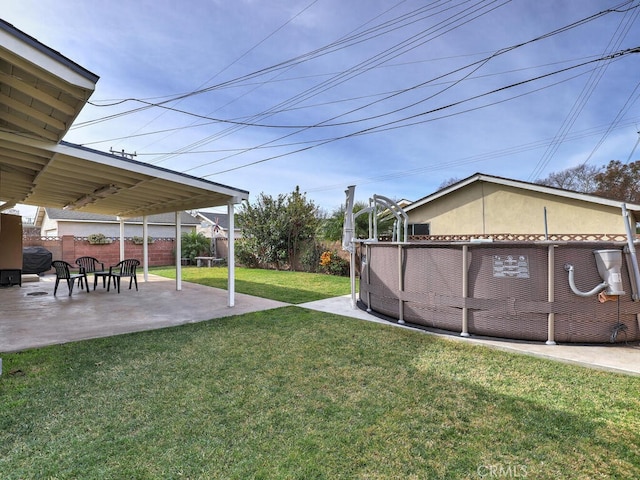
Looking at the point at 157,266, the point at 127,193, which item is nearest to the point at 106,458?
the point at 127,193

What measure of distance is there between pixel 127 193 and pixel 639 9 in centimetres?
1221

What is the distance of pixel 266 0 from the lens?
9.32 metres

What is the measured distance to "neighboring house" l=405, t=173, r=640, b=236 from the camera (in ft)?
31.8

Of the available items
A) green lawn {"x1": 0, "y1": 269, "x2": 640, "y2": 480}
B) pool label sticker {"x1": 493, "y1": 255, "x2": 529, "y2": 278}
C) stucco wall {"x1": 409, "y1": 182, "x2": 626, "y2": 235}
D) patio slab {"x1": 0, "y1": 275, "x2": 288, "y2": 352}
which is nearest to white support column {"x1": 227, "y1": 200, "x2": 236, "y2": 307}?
patio slab {"x1": 0, "y1": 275, "x2": 288, "y2": 352}

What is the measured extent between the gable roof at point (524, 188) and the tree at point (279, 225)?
430cm

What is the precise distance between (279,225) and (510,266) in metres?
11.0

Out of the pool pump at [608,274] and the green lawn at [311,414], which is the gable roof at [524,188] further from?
the green lawn at [311,414]

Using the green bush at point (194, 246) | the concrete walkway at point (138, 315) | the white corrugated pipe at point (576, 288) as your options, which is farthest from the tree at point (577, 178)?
the concrete walkway at point (138, 315)

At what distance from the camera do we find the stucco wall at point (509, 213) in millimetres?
9766

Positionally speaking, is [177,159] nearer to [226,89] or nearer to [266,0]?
[226,89]

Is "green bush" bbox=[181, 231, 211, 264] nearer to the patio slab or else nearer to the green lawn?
the patio slab

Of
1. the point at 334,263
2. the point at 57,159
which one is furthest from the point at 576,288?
the point at 334,263

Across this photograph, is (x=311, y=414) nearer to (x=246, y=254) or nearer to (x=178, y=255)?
(x=178, y=255)

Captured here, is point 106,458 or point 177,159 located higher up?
point 177,159
